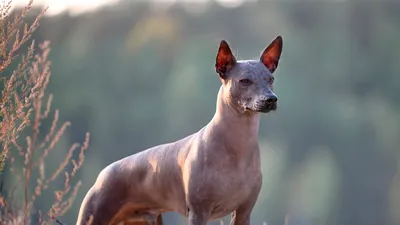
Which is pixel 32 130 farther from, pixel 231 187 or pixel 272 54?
pixel 272 54

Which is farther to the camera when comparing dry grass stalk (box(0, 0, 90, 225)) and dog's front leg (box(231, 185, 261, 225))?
dog's front leg (box(231, 185, 261, 225))

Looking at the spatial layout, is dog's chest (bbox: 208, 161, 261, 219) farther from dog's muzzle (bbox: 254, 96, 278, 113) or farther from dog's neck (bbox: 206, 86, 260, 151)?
dog's muzzle (bbox: 254, 96, 278, 113)

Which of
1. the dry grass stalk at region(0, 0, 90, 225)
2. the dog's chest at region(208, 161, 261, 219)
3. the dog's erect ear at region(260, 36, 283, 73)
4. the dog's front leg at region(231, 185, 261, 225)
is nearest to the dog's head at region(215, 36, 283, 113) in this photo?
the dog's erect ear at region(260, 36, 283, 73)

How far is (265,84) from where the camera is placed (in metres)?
2.56

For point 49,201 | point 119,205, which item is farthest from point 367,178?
point 119,205

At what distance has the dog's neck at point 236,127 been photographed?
263 cm

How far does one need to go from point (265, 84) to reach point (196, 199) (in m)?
0.52

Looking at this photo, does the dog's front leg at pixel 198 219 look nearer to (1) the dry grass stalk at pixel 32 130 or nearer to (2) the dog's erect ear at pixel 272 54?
(1) the dry grass stalk at pixel 32 130

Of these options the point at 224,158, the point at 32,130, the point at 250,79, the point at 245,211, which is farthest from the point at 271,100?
the point at 32,130

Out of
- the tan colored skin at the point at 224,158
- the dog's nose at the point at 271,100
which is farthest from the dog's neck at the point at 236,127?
the dog's nose at the point at 271,100

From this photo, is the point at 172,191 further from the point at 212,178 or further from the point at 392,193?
the point at 392,193

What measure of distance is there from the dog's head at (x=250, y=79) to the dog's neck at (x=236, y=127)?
0.03 metres

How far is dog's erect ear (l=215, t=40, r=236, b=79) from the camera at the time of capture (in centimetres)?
267

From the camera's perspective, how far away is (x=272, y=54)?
279cm
